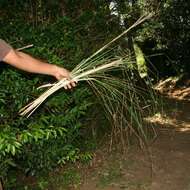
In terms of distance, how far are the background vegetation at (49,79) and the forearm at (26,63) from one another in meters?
0.61

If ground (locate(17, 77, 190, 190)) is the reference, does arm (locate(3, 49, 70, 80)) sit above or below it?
above

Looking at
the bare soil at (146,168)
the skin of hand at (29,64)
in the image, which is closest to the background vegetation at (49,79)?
the bare soil at (146,168)

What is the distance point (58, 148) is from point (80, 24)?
75.5 inches

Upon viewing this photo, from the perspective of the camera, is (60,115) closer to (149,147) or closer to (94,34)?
(94,34)

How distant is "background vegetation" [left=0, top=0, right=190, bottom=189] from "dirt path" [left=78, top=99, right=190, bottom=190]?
0.37 m

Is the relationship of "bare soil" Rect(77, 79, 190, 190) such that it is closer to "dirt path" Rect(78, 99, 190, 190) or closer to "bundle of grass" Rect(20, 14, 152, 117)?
"dirt path" Rect(78, 99, 190, 190)

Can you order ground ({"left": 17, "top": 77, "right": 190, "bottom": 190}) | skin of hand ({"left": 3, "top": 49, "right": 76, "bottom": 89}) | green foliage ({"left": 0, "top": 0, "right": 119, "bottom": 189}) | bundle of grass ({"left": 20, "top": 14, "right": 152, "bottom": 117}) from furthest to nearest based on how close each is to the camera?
ground ({"left": 17, "top": 77, "right": 190, "bottom": 190})
green foliage ({"left": 0, "top": 0, "right": 119, "bottom": 189})
bundle of grass ({"left": 20, "top": 14, "right": 152, "bottom": 117})
skin of hand ({"left": 3, "top": 49, "right": 76, "bottom": 89})

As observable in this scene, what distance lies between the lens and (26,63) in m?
3.36

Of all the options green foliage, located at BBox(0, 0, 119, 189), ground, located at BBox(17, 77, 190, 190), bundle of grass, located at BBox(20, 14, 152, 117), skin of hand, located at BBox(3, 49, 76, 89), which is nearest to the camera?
skin of hand, located at BBox(3, 49, 76, 89)

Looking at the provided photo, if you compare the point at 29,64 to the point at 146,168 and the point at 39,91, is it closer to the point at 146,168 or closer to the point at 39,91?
the point at 39,91

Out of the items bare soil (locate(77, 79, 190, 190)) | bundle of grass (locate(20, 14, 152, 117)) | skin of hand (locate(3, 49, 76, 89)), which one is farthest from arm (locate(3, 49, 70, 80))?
bare soil (locate(77, 79, 190, 190))

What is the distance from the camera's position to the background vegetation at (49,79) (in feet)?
13.4

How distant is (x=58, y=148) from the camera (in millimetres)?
4949

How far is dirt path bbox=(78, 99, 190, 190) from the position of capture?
5.38m
